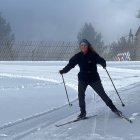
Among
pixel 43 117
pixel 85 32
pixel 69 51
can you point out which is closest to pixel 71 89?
pixel 43 117

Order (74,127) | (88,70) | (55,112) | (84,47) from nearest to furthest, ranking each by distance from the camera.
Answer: (74,127)
(84,47)
(88,70)
(55,112)

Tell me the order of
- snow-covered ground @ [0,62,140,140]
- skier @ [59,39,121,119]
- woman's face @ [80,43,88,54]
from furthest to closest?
1. skier @ [59,39,121,119]
2. woman's face @ [80,43,88,54]
3. snow-covered ground @ [0,62,140,140]

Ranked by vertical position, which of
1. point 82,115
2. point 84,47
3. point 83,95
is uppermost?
point 84,47

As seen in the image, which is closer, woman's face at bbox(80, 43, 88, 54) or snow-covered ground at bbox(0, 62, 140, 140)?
snow-covered ground at bbox(0, 62, 140, 140)

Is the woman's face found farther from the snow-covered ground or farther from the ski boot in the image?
the snow-covered ground

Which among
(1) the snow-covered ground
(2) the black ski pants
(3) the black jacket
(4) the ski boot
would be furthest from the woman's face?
(1) the snow-covered ground

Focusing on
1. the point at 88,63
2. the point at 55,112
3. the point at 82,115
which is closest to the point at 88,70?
the point at 88,63

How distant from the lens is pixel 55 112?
13.6 m

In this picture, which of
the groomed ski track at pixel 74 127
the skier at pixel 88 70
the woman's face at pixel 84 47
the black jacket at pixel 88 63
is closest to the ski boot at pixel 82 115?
the skier at pixel 88 70

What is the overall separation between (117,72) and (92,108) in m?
11.5

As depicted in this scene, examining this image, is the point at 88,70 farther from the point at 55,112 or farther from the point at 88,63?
the point at 55,112

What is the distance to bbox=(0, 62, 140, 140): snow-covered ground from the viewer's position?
35.3ft

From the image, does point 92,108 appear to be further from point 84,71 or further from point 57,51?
point 57,51

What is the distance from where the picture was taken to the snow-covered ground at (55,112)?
423 inches
